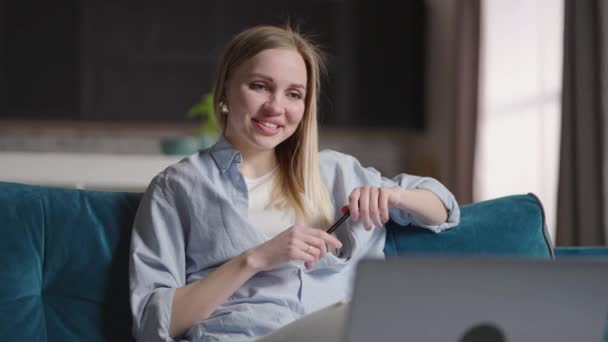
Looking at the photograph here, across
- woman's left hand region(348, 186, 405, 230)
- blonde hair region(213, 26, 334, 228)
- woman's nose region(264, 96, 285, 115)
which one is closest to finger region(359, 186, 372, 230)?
woman's left hand region(348, 186, 405, 230)

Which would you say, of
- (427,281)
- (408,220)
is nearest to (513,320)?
(427,281)

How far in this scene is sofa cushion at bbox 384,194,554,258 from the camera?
1.61 meters

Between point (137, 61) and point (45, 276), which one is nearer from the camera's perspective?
point (45, 276)

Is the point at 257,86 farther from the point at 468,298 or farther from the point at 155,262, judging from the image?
the point at 468,298

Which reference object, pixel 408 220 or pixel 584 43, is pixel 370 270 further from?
pixel 584 43

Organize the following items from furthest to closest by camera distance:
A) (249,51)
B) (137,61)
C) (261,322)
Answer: (137,61) < (249,51) < (261,322)

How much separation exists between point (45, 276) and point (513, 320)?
0.96 m

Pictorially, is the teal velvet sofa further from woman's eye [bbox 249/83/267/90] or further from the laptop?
the laptop

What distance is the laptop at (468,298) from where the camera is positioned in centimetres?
76

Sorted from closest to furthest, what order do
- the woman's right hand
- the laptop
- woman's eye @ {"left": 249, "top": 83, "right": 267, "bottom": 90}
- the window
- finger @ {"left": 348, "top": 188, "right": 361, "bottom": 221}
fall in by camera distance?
the laptop
the woman's right hand
finger @ {"left": 348, "top": 188, "right": 361, "bottom": 221}
woman's eye @ {"left": 249, "top": 83, "right": 267, "bottom": 90}
the window

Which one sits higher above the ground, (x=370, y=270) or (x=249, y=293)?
(x=370, y=270)

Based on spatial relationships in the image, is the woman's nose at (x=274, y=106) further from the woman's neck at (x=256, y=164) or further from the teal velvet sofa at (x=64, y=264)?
the teal velvet sofa at (x=64, y=264)

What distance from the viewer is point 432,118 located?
19.4ft

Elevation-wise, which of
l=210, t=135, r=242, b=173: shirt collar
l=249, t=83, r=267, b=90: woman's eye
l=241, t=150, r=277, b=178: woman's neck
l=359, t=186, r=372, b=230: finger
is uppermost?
l=249, t=83, r=267, b=90: woman's eye
